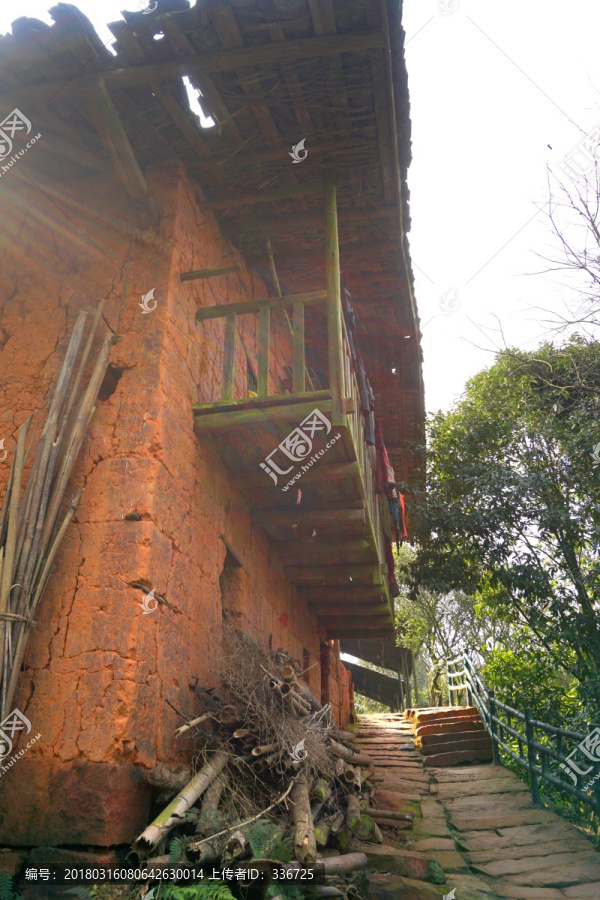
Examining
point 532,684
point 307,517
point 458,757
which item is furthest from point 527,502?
point 307,517

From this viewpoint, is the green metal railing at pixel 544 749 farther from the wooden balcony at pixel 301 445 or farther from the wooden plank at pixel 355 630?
the wooden balcony at pixel 301 445

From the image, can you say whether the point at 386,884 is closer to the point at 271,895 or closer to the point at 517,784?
the point at 271,895

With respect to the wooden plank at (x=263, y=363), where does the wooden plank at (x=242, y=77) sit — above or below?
above

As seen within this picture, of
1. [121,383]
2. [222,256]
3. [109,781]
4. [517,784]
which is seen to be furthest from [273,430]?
[517,784]

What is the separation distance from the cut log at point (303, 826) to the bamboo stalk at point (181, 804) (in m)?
0.53

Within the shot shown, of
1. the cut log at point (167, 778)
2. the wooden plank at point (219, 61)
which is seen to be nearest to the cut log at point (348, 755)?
the cut log at point (167, 778)

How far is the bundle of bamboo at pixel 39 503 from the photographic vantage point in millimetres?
3586

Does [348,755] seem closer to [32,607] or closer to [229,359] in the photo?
[32,607]

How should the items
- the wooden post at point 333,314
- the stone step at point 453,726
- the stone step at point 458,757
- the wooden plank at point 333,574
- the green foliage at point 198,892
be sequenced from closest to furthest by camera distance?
the green foliage at point 198,892 → the wooden post at point 333,314 → the wooden plank at point 333,574 → the stone step at point 458,757 → the stone step at point 453,726

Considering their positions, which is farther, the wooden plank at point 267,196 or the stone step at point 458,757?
the stone step at point 458,757

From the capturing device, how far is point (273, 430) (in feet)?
16.4

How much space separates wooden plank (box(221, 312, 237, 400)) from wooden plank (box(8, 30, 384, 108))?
5.98 ft

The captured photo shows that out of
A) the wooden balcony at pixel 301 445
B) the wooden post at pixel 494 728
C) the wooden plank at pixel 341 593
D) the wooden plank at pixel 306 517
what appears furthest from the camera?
the wooden post at pixel 494 728

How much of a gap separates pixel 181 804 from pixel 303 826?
2.60 feet
